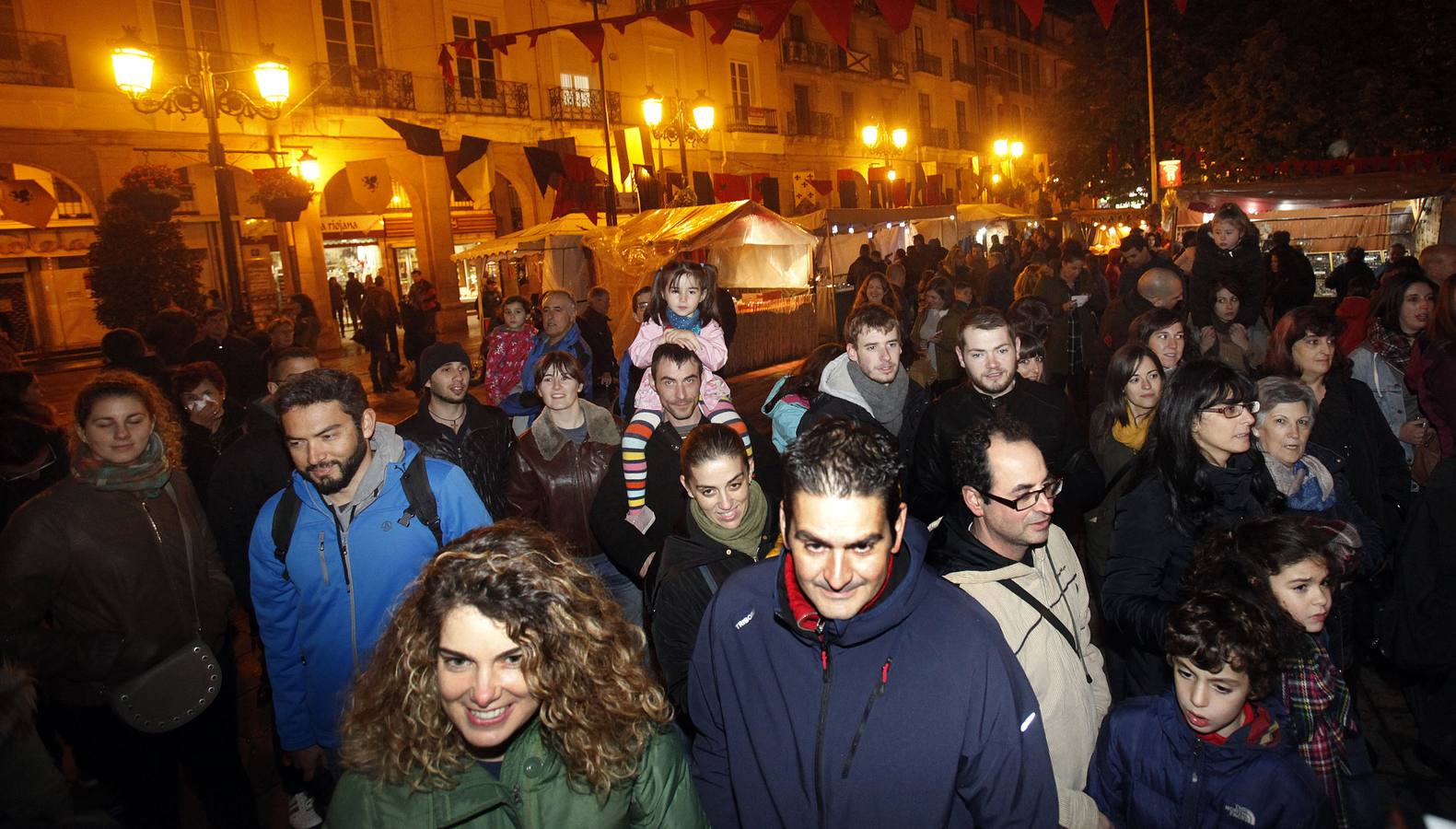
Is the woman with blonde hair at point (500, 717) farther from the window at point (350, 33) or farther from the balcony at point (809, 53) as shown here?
the balcony at point (809, 53)

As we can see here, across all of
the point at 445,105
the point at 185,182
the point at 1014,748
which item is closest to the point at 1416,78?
the point at 445,105

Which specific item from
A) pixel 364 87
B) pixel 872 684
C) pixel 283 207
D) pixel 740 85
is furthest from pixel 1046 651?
pixel 740 85

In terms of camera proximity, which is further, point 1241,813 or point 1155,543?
point 1155,543

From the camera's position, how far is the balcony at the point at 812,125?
34125 millimetres

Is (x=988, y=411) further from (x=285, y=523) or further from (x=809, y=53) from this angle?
(x=809, y=53)

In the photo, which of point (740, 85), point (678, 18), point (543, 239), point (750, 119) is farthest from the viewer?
point (740, 85)

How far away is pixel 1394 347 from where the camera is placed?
15.9ft

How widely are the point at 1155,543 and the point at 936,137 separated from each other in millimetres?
44127

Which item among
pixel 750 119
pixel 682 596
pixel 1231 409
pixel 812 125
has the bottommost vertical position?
pixel 682 596

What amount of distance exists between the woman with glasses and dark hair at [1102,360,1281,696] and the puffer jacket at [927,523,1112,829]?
0.44 meters

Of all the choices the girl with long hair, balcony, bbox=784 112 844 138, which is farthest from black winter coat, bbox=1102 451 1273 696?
balcony, bbox=784 112 844 138

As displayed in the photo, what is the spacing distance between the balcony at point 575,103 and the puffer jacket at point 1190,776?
25.6m

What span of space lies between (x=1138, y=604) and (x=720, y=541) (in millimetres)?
1336

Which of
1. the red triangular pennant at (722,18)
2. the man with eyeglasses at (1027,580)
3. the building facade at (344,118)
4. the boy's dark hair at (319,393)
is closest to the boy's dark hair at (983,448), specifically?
the man with eyeglasses at (1027,580)
